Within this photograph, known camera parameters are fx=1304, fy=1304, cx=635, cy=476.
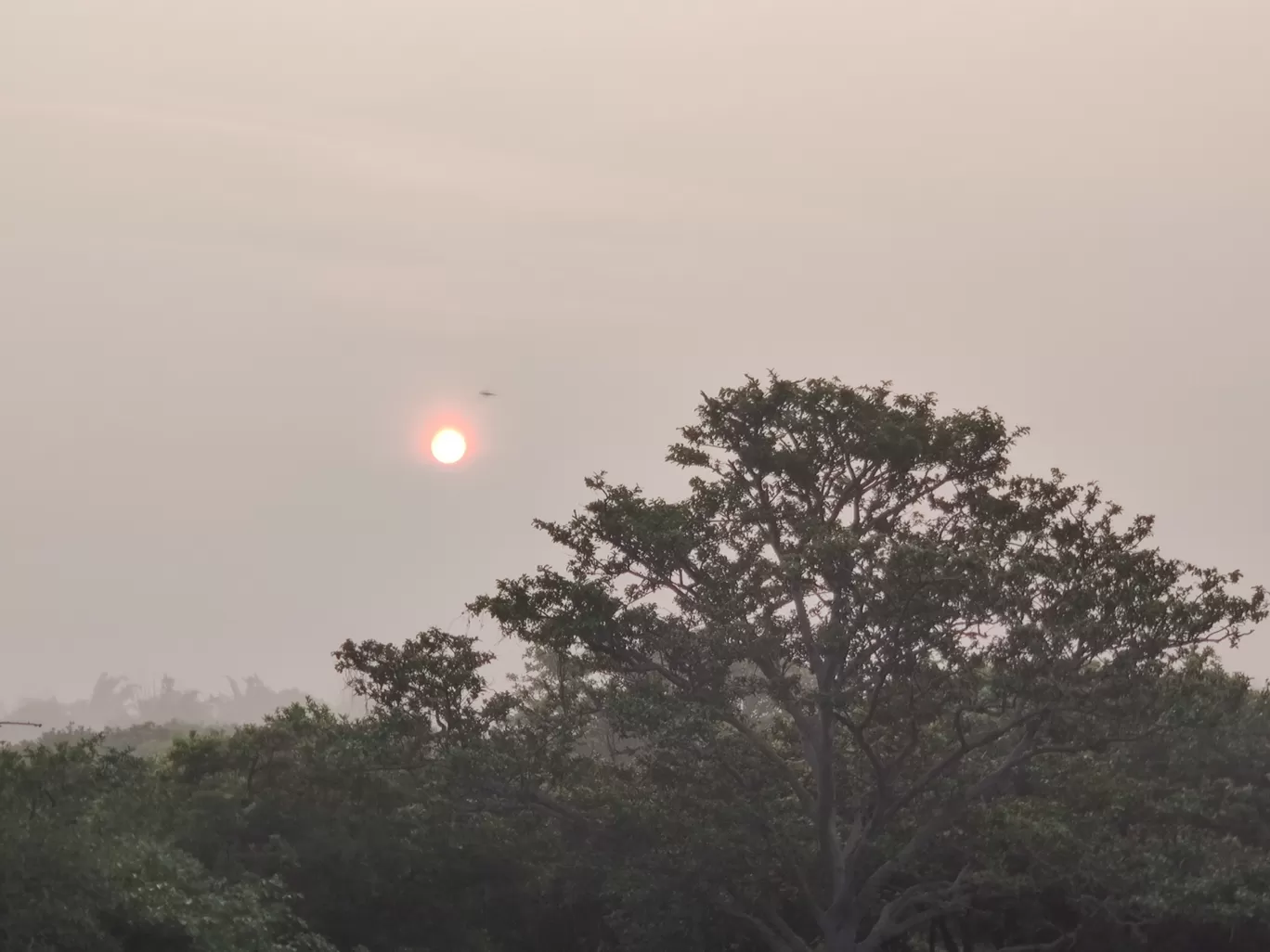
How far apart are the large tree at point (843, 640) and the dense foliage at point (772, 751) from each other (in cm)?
7

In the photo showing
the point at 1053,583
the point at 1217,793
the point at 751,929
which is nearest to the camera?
the point at 1053,583

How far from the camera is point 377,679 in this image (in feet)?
92.1

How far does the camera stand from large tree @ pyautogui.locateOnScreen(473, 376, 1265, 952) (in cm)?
2538

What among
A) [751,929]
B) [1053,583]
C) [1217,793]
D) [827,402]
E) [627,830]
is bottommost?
[751,929]

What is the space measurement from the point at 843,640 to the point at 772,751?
174 inches

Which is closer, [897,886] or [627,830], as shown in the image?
[627,830]

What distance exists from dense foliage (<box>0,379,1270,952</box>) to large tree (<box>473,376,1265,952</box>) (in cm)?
7

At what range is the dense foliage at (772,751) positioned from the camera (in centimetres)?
2561

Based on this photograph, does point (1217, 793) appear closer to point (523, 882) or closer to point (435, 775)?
point (523, 882)

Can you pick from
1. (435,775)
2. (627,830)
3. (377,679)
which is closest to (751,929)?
(627,830)

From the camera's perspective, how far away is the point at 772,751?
29.0 metres

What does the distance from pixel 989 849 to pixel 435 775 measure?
12.3m

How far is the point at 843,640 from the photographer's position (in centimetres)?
2584

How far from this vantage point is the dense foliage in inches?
1008
